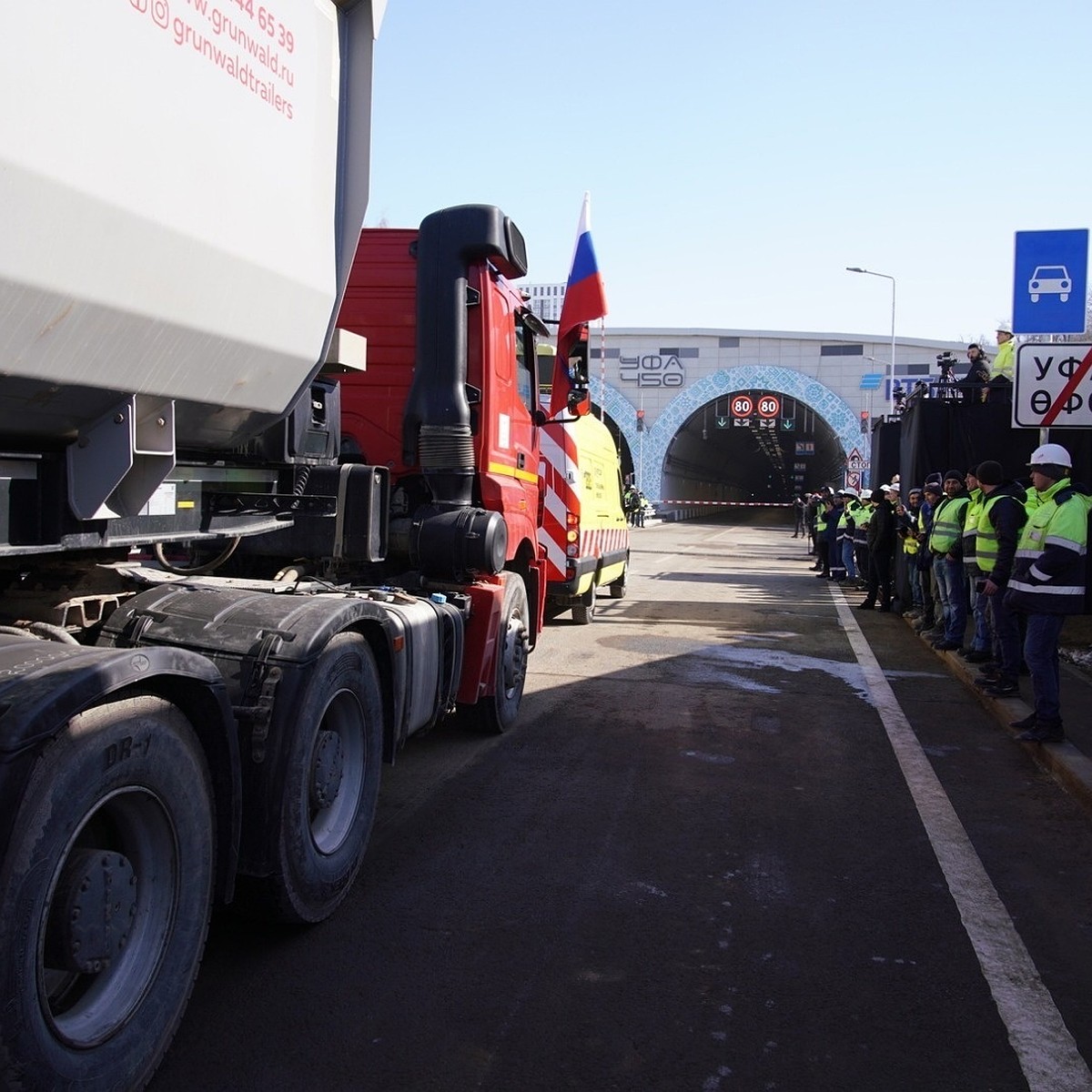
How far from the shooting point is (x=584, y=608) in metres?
13.1

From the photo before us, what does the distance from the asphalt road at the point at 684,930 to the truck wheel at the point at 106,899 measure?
0.33 m

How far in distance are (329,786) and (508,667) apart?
3.03 metres

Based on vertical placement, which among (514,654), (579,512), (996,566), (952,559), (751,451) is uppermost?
(751,451)

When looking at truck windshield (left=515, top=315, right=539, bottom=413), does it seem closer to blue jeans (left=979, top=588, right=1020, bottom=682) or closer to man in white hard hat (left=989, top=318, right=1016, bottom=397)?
blue jeans (left=979, top=588, right=1020, bottom=682)

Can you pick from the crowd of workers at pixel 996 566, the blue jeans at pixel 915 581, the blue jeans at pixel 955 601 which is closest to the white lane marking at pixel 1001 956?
the crowd of workers at pixel 996 566

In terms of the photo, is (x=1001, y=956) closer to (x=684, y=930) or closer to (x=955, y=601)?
(x=684, y=930)

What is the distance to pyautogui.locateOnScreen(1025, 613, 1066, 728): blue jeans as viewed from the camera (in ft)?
22.8

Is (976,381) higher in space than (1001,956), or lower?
higher

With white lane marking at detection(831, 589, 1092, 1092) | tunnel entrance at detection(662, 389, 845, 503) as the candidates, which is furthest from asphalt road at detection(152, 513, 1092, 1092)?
tunnel entrance at detection(662, 389, 845, 503)

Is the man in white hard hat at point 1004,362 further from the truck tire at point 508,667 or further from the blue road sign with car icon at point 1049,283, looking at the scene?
the truck tire at point 508,667

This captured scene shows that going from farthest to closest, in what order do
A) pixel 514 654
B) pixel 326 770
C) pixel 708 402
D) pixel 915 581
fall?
1. pixel 708 402
2. pixel 915 581
3. pixel 514 654
4. pixel 326 770

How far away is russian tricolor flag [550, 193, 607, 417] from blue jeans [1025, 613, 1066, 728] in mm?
3461

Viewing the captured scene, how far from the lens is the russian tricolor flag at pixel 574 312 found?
7.69 m

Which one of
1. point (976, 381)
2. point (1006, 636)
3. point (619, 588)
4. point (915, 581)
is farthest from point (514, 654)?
point (976, 381)
